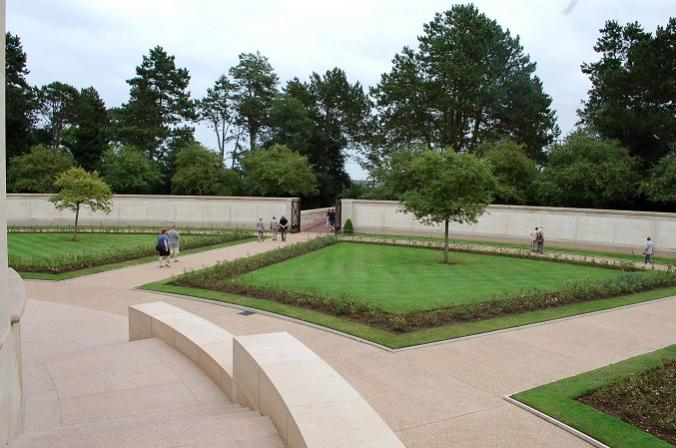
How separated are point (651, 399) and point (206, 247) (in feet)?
78.7

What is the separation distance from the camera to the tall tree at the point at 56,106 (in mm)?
59219

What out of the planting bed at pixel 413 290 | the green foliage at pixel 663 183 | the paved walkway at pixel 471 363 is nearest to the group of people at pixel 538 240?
the planting bed at pixel 413 290

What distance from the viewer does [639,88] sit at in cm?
3638

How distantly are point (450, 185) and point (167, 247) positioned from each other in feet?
40.0

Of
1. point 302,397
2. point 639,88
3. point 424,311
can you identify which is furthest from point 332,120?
point 302,397

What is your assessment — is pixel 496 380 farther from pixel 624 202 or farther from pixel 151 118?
pixel 151 118

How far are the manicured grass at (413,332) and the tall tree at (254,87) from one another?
47.0m

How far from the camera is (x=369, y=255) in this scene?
88.3 feet

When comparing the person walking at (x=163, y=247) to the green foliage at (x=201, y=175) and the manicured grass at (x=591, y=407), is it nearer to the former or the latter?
the manicured grass at (x=591, y=407)

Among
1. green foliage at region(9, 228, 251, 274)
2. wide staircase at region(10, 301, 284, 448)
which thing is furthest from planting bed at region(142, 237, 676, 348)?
green foliage at region(9, 228, 251, 274)

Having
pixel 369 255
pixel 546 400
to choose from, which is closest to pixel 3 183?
pixel 546 400

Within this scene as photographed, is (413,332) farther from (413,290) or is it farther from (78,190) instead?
(78,190)

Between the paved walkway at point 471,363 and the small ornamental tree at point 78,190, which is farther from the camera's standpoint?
the small ornamental tree at point 78,190

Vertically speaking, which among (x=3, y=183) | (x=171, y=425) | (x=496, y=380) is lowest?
(x=496, y=380)
